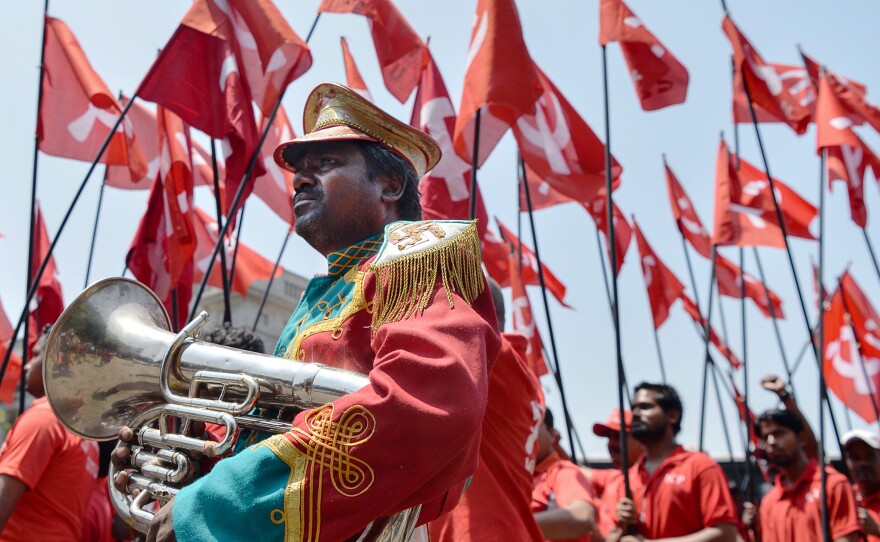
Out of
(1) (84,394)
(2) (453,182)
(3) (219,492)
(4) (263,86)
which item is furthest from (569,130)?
(3) (219,492)

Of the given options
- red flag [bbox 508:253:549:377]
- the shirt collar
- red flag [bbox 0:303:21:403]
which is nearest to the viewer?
the shirt collar

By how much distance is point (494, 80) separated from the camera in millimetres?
5656

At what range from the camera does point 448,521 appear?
3.05 m

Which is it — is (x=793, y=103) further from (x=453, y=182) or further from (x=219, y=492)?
(x=219, y=492)

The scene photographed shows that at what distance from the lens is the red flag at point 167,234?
6.13 m

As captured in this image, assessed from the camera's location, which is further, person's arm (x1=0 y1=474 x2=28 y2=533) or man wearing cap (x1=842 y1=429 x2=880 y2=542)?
man wearing cap (x1=842 y1=429 x2=880 y2=542)

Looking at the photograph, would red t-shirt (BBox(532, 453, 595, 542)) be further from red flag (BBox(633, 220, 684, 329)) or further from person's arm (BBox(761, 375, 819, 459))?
red flag (BBox(633, 220, 684, 329))

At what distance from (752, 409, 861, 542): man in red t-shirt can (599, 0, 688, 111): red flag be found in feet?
8.26

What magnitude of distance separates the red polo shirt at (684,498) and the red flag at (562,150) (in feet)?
6.83

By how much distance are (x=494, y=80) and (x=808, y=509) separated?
145 inches

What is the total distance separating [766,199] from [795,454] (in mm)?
3109

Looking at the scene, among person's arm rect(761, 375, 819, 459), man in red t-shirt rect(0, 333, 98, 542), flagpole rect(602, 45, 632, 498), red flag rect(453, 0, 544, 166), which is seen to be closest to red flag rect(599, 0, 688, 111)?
flagpole rect(602, 45, 632, 498)

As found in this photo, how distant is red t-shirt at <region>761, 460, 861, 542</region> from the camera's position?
5.74 metres

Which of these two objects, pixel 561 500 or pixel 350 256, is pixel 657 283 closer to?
pixel 561 500
